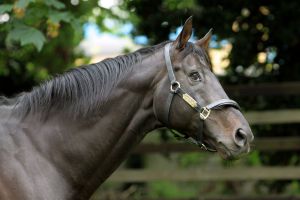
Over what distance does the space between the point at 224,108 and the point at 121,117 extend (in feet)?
2.20

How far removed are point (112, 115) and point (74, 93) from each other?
285mm

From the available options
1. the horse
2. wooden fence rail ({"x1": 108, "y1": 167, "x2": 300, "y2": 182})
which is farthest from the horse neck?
wooden fence rail ({"x1": 108, "y1": 167, "x2": 300, "y2": 182})

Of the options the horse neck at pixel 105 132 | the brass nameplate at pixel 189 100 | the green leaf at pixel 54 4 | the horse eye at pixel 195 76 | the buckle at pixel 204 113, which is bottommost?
the horse neck at pixel 105 132

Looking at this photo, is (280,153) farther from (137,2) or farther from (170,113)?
(170,113)

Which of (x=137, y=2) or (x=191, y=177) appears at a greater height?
(x=137, y=2)

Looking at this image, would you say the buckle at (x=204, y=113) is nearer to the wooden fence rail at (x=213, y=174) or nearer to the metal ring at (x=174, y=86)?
the metal ring at (x=174, y=86)

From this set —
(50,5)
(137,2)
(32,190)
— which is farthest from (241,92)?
(32,190)

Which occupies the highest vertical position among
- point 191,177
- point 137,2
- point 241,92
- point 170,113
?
point 170,113

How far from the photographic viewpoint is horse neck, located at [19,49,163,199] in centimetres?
362

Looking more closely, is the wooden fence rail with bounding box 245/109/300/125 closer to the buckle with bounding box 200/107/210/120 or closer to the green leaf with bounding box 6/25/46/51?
the green leaf with bounding box 6/25/46/51

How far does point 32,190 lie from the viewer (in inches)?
133

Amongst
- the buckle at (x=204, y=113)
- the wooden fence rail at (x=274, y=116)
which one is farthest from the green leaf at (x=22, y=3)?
the wooden fence rail at (x=274, y=116)

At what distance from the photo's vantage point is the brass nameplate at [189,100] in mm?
3578

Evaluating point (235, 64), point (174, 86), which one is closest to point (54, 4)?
point (174, 86)
